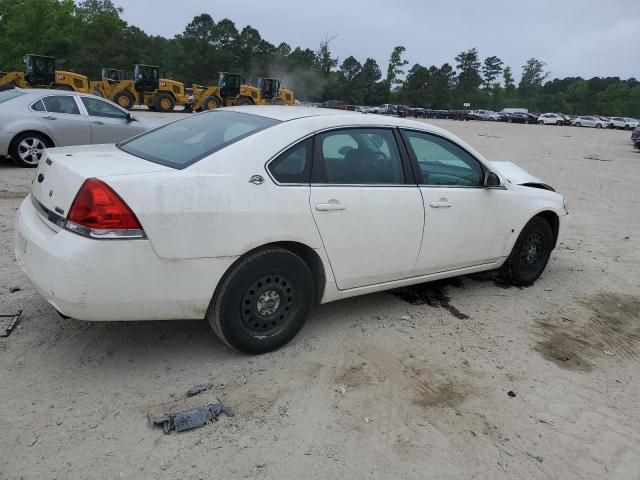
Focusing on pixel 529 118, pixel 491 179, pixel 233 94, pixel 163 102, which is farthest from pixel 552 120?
pixel 491 179

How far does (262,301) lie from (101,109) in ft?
26.2

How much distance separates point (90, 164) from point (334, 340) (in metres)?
1.95

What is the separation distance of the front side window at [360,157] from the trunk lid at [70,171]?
106 cm

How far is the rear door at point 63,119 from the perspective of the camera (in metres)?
9.16

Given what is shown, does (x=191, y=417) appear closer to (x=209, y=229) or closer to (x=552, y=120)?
(x=209, y=229)

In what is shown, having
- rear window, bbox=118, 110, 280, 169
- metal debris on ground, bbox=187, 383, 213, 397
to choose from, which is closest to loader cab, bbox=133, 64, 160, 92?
rear window, bbox=118, 110, 280, 169

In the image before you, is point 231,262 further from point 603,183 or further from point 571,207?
point 603,183

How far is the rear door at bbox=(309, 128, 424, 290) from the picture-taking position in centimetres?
356

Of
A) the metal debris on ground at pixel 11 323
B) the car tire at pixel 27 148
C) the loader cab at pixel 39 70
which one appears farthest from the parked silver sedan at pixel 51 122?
the loader cab at pixel 39 70

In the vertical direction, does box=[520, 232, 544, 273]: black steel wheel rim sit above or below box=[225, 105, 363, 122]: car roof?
below

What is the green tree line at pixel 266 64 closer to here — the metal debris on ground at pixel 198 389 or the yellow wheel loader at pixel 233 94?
the yellow wheel loader at pixel 233 94

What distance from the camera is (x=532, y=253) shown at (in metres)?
5.18

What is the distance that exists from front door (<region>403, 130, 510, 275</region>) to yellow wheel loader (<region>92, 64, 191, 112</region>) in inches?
1124

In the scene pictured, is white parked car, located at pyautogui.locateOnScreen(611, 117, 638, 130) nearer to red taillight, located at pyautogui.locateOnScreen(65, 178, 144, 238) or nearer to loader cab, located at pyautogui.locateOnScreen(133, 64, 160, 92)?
loader cab, located at pyautogui.locateOnScreen(133, 64, 160, 92)
